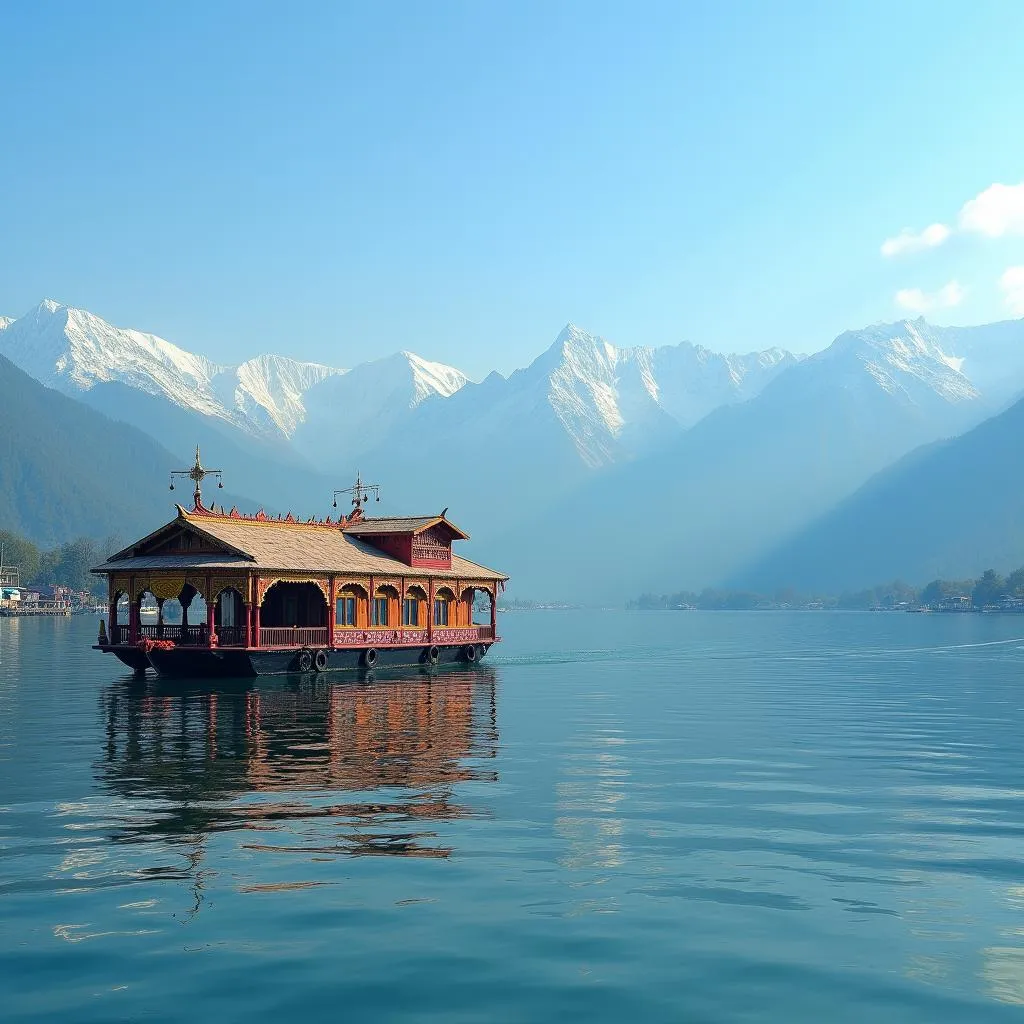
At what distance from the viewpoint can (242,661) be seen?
53.8 m

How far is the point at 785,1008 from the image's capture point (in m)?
11.9

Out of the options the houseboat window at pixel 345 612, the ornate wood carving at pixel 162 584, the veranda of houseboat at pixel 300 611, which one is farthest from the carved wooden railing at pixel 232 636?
the houseboat window at pixel 345 612

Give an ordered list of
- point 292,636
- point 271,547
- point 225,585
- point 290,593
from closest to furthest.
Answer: point 225,585 < point 271,547 < point 292,636 < point 290,593

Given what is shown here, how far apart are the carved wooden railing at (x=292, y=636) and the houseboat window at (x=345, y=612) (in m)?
2.07

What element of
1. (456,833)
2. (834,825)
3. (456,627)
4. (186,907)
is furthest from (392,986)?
(456,627)

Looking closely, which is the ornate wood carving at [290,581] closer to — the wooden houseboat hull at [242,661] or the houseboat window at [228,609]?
the wooden houseboat hull at [242,661]

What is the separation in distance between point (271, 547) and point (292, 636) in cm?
446

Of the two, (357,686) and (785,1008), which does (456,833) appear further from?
(357,686)

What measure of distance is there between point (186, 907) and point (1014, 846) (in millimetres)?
13036

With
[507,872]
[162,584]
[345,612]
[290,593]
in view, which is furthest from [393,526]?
[507,872]

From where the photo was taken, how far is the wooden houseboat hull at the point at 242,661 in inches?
2112

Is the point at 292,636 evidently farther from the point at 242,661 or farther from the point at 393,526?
the point at 393,526

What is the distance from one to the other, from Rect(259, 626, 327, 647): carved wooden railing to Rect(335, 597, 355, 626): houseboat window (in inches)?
81.6

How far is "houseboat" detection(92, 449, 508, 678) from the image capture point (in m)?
54.0
